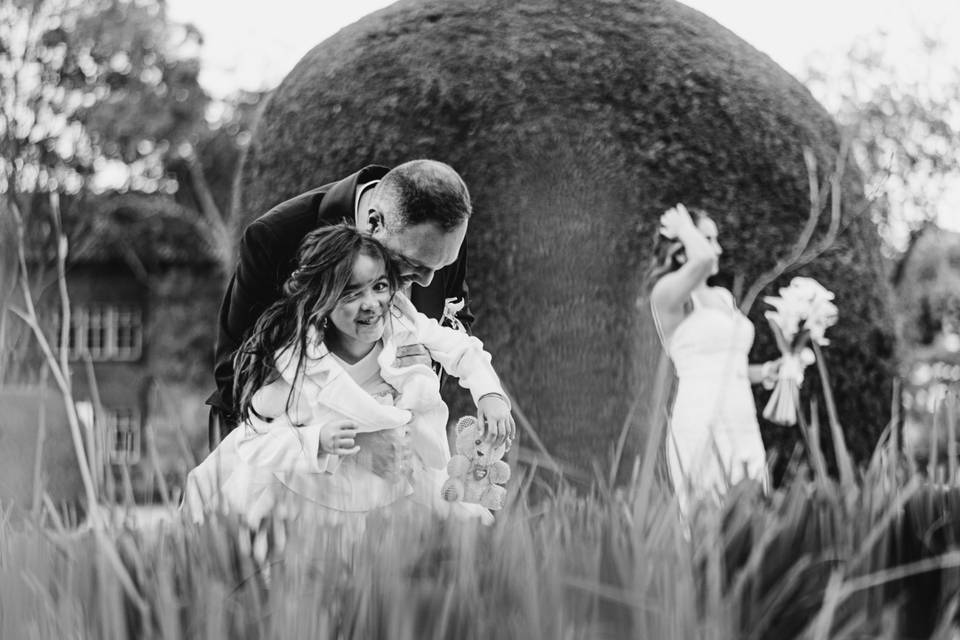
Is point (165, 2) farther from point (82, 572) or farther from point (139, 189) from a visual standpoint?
point (82, 572)

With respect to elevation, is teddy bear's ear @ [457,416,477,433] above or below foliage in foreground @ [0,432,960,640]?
below

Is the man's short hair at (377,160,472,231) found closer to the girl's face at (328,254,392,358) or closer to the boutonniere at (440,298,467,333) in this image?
the girl's face at (328,254,392,358)

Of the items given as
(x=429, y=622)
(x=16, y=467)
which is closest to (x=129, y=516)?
(x=429, y=622)

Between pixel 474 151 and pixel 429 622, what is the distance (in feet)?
12.9

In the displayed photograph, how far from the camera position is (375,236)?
3.12 m

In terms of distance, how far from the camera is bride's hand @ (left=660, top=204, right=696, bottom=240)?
5.04m

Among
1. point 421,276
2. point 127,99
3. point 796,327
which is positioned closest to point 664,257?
point 796,327

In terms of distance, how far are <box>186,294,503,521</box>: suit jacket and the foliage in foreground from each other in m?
1.06

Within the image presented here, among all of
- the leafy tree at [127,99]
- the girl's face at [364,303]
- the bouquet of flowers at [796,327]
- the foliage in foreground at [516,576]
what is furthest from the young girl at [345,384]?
the leafy tree at [127,99]

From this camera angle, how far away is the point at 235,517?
172 cm

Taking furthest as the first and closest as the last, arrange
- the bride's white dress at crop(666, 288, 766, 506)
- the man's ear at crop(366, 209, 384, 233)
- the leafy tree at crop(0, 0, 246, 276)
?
the leafy tree at crop(0, 0, 246, 276) → the bride's white dress at crop(666, 288, 766, 506) → the man's ear at crop(366, 209, 384, 233)

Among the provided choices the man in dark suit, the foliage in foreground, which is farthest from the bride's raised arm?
the foliage in foreground

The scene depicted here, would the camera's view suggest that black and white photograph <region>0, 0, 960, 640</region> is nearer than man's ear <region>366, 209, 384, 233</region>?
Yes

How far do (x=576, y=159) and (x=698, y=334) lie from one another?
3.28ft
